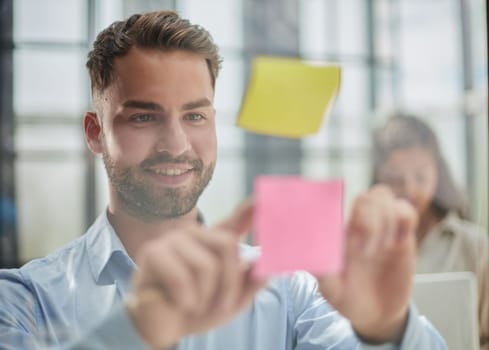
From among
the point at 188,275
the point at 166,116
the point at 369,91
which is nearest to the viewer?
the point at 188,275

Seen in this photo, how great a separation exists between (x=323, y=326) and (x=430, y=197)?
0.33 meters

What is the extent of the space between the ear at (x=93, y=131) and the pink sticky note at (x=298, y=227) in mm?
276

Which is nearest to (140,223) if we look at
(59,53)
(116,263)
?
(116,263)

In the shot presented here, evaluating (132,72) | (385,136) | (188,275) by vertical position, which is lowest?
(188,275)

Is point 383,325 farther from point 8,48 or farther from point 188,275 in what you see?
point 8,48

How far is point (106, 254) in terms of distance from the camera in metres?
0.93

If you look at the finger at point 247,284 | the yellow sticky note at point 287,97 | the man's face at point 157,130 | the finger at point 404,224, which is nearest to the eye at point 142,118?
the man's face at point 157,130

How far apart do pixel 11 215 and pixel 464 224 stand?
34.0 inches

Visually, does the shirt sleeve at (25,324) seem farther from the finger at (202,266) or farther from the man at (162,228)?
the finger at (202,266)

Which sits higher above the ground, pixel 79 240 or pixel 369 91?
pixel 369 91

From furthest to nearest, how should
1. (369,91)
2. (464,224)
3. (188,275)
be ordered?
(464,224) → (369,91) → (188,275)

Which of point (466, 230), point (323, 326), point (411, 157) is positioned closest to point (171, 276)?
point (323, 326)

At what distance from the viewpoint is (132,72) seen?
2.94ft

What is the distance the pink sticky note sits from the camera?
833 mm
